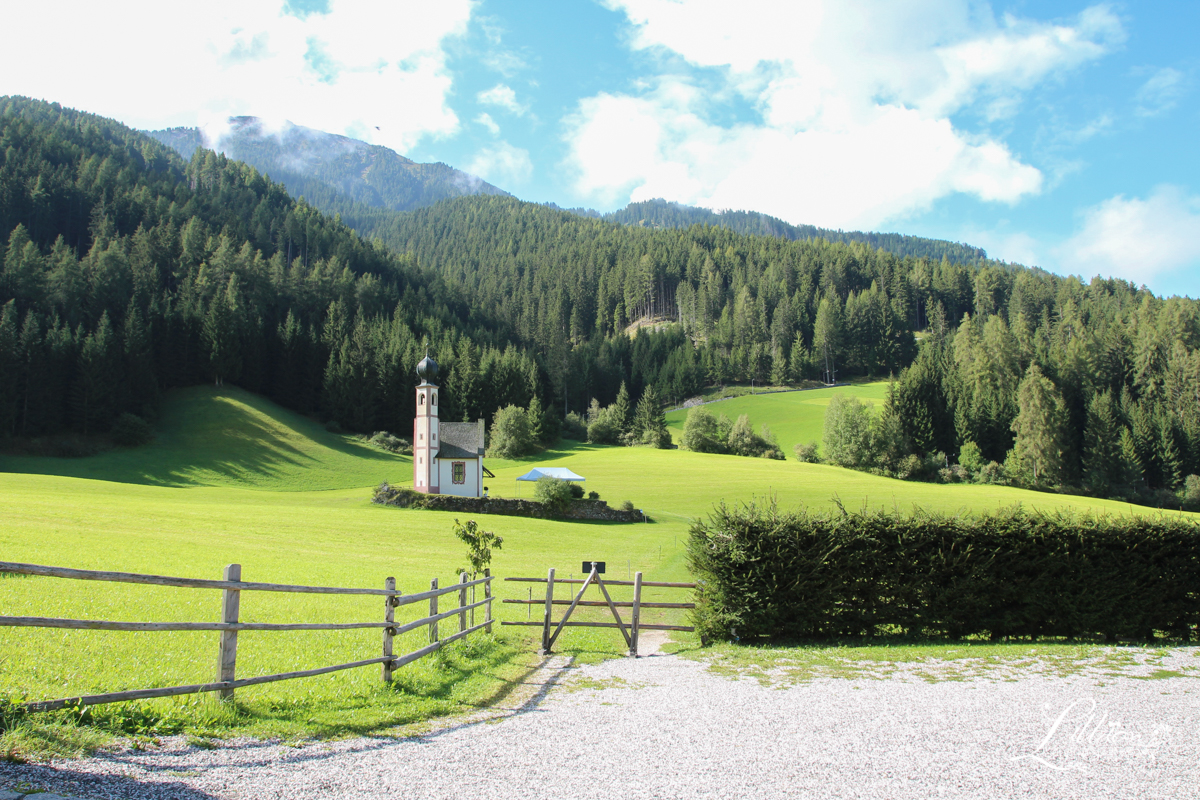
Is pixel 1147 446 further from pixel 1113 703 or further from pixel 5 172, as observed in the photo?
pixel 5 172

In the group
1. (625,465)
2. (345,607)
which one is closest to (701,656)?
(345,607)

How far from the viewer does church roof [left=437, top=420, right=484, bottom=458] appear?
55.7 m

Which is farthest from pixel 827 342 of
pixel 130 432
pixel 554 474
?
pixel 130 432

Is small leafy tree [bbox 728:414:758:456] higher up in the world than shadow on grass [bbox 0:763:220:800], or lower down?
higher up

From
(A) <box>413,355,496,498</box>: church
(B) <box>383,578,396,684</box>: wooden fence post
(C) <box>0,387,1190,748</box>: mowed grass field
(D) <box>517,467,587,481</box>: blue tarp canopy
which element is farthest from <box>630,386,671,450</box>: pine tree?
(B) <box>383,578,396,684</box>: wooden fence post

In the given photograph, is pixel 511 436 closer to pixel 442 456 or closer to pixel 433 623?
pixel 442 456

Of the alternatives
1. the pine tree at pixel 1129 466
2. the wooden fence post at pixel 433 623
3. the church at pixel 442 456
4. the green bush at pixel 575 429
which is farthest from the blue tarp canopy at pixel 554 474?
the pine tree at pixel 1129 466

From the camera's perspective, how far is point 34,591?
43.6 ft

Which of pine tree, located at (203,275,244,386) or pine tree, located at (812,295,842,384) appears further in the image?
pine tree, located at (812,295,842,384)

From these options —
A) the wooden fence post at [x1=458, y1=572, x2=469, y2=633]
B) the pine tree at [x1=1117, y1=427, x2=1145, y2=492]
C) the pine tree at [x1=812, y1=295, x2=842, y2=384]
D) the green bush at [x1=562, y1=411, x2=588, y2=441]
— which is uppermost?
the pine tree at [x1=812, y1=295, x2=842, y2=384]

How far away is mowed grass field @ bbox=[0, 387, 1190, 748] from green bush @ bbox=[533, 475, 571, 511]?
3.37 meters

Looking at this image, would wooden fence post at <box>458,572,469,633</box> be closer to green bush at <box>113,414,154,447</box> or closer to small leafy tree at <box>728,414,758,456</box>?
green bush at <box>113,414,154,447</box>

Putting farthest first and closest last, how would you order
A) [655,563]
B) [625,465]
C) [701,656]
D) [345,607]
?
[625,465] < [655,563] < [345,607] < [701,656]

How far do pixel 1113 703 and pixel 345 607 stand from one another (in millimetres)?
16530
